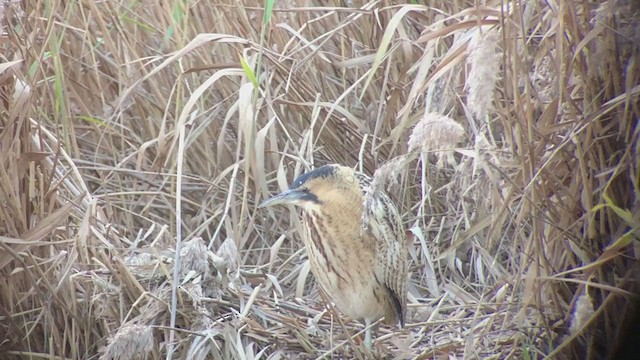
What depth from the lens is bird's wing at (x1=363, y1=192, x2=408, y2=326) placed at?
3.26 m

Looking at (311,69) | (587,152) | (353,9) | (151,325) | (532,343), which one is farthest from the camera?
(311,69)

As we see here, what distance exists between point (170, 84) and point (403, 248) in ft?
3.80

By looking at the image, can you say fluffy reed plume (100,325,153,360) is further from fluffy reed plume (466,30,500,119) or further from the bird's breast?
fluffy reed plume (466,30,500,119)

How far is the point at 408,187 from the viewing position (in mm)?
3711

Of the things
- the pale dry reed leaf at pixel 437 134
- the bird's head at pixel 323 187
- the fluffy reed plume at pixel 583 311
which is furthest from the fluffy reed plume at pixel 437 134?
the bird's head at pixel 323 187

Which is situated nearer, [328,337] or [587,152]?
[587,152]

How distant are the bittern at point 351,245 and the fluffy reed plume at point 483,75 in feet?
3.21

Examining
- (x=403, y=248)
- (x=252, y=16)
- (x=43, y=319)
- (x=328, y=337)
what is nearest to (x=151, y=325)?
(x=43, y=319)

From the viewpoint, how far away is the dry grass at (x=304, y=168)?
246cm

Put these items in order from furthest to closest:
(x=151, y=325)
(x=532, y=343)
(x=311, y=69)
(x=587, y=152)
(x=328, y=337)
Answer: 1. (x=311, y=69)
2. (x=328, y=337)
3. (x=151, y=325)
4. (x=532, y=343)
5. (x=587, y=152)

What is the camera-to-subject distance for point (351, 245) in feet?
10.7

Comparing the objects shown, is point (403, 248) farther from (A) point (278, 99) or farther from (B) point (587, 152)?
(B) point (587, 152)

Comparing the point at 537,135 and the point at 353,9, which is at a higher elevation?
the point at 353,9

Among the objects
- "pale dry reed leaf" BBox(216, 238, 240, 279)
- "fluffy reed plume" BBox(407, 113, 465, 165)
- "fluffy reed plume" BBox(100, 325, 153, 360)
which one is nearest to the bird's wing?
"pale dry reed leaf" BBox(216, 238, 240, 279)
